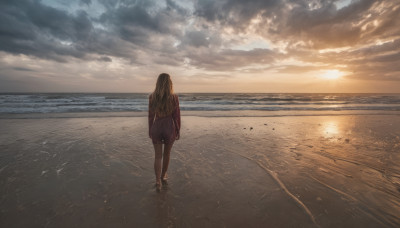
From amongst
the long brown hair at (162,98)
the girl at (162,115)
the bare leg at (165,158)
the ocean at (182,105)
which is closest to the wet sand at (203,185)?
the bare leg at (165,158)

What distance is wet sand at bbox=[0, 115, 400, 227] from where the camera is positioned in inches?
108

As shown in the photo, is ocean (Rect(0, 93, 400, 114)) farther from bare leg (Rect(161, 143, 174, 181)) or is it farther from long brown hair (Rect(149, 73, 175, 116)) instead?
long brown hair (Rect(149, 73, 175, 116))

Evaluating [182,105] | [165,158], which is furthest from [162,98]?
[182,105]

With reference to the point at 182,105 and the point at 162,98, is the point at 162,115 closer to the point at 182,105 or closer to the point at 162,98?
the point at 162,98

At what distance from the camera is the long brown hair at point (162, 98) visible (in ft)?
11.1

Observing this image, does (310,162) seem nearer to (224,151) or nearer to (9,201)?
(224,151)

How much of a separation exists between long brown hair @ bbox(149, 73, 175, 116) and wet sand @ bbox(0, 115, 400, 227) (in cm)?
143

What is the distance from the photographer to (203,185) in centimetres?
373

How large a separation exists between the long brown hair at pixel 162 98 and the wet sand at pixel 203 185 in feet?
4.71

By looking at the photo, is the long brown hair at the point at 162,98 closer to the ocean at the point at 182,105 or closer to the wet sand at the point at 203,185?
the wet sand at the point at 203,185

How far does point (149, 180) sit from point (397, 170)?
5.38 metres

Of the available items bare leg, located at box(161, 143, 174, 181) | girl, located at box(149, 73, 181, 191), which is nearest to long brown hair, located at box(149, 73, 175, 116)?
girl, located at box(149, 73, 181, 191)

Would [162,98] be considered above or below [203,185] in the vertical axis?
above

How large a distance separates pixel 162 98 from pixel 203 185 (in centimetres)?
179
